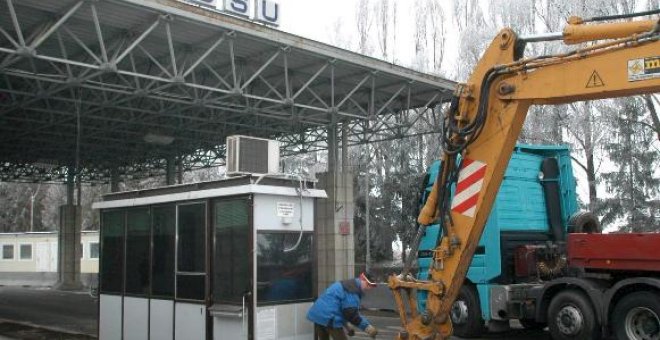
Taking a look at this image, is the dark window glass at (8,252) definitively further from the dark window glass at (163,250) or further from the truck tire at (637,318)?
the truck tire at (637,318)

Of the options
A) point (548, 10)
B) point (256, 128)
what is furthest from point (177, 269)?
point (548, 10)

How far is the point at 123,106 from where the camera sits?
2181 cm

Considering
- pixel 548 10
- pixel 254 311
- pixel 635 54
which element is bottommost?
pixel 254 311

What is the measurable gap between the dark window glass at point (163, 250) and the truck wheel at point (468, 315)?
527 centimetres

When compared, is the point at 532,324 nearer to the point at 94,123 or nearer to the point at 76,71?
the point at 76,71

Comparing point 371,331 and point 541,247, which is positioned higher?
point 541,247

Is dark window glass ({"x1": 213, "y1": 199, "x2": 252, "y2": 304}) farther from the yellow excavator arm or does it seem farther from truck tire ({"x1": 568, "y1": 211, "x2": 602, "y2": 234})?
truck tire ({"x1": 568, "y1": 211, "x2": 602, "y2": 234})

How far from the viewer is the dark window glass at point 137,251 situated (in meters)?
9.88

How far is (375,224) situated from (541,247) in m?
24.0

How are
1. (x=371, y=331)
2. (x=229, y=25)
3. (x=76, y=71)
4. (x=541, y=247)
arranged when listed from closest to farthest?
(x=371, y=331) < (x=541, y=247) < (x=229, y=25) < (x=76, y=71)

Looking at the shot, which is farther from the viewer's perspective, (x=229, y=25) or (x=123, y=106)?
(x=123, y=106)

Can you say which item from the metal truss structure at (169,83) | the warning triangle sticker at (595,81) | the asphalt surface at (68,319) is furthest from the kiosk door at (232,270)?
the metal truss structure at (169,83)

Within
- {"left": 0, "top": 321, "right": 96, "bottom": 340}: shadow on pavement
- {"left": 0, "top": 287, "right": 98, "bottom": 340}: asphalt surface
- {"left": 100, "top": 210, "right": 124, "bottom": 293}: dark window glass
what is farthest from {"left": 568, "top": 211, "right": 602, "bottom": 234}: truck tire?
{"left": 0, "top": 287, "right": 98, "bottom": 340}: asphalt surface

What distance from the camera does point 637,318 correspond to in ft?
32.4
